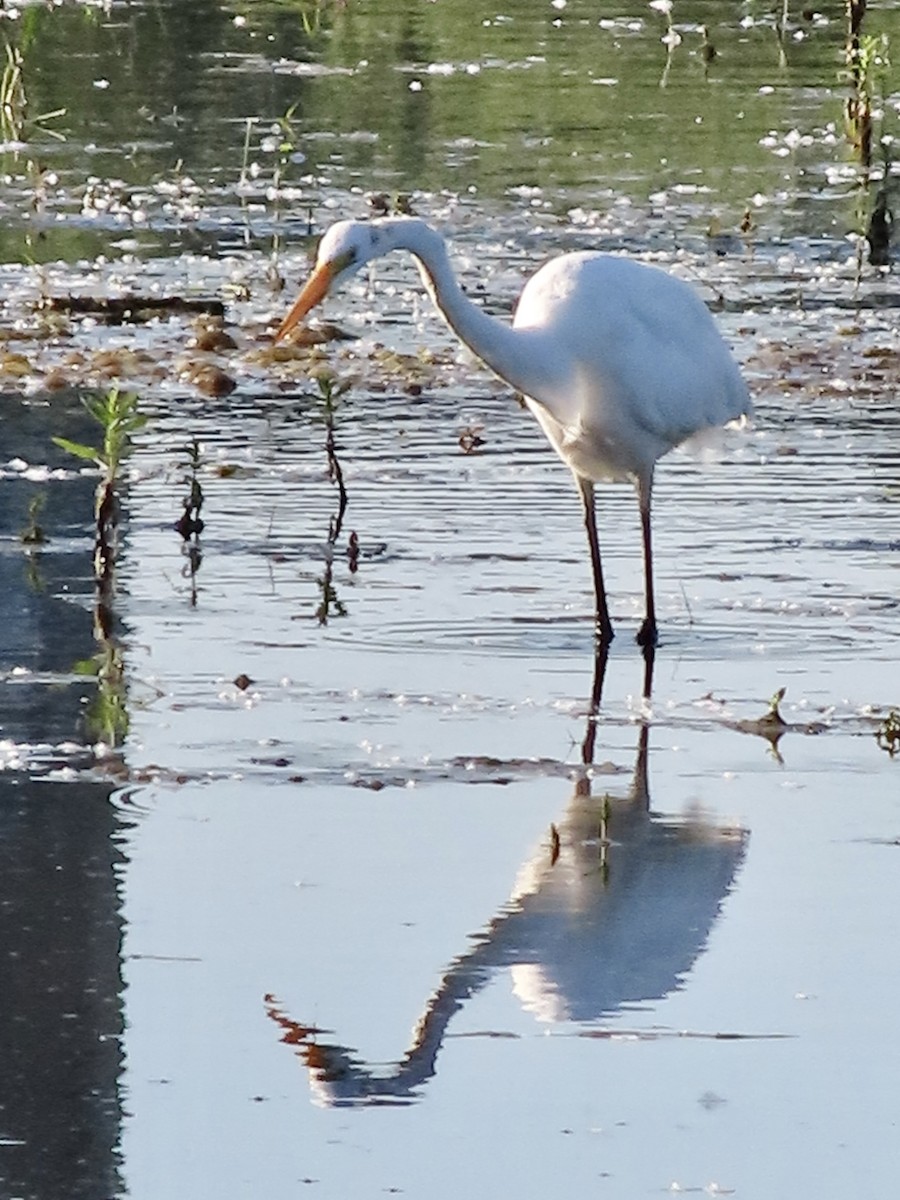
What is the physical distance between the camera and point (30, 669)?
730 centimetres

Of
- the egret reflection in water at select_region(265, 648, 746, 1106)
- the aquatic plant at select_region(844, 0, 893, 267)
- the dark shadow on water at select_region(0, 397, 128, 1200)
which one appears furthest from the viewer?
the aquatic plant at select_region(844, 0, 893, 267)

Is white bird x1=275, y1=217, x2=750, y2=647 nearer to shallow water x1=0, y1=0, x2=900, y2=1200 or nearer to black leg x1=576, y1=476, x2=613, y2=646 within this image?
black leg x1=576, y1=476, x2=613, y2=646

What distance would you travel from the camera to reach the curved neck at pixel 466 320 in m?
7.39

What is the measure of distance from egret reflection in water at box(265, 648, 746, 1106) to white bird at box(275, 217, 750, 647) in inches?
64.7

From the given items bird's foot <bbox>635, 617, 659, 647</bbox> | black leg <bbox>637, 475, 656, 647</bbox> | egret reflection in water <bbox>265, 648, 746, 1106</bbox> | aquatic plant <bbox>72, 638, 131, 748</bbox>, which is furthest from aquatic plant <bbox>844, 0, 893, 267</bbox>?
egret reflection in water <bbox>265, 648, 746, 1106</bbox>

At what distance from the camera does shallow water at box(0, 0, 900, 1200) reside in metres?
4.61

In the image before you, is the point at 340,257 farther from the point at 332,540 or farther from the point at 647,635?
the point at 332,540

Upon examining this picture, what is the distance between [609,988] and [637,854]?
2.73ft

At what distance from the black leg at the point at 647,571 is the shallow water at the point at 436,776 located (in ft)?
0.21

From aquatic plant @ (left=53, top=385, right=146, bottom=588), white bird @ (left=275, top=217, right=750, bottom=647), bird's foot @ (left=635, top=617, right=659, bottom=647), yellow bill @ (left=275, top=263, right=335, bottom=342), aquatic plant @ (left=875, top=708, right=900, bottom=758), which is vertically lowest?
bird's foot @ (left=635, top=617, right=659, bottom=647)

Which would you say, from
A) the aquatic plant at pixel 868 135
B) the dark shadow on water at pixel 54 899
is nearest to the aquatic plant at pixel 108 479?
the dark shadow on water at pixel 54 899

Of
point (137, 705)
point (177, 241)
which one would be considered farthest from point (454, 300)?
point (177, 241)

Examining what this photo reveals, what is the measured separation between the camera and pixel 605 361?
26.5ft

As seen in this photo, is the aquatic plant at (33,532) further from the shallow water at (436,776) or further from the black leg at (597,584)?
the black leg at (597,584)
